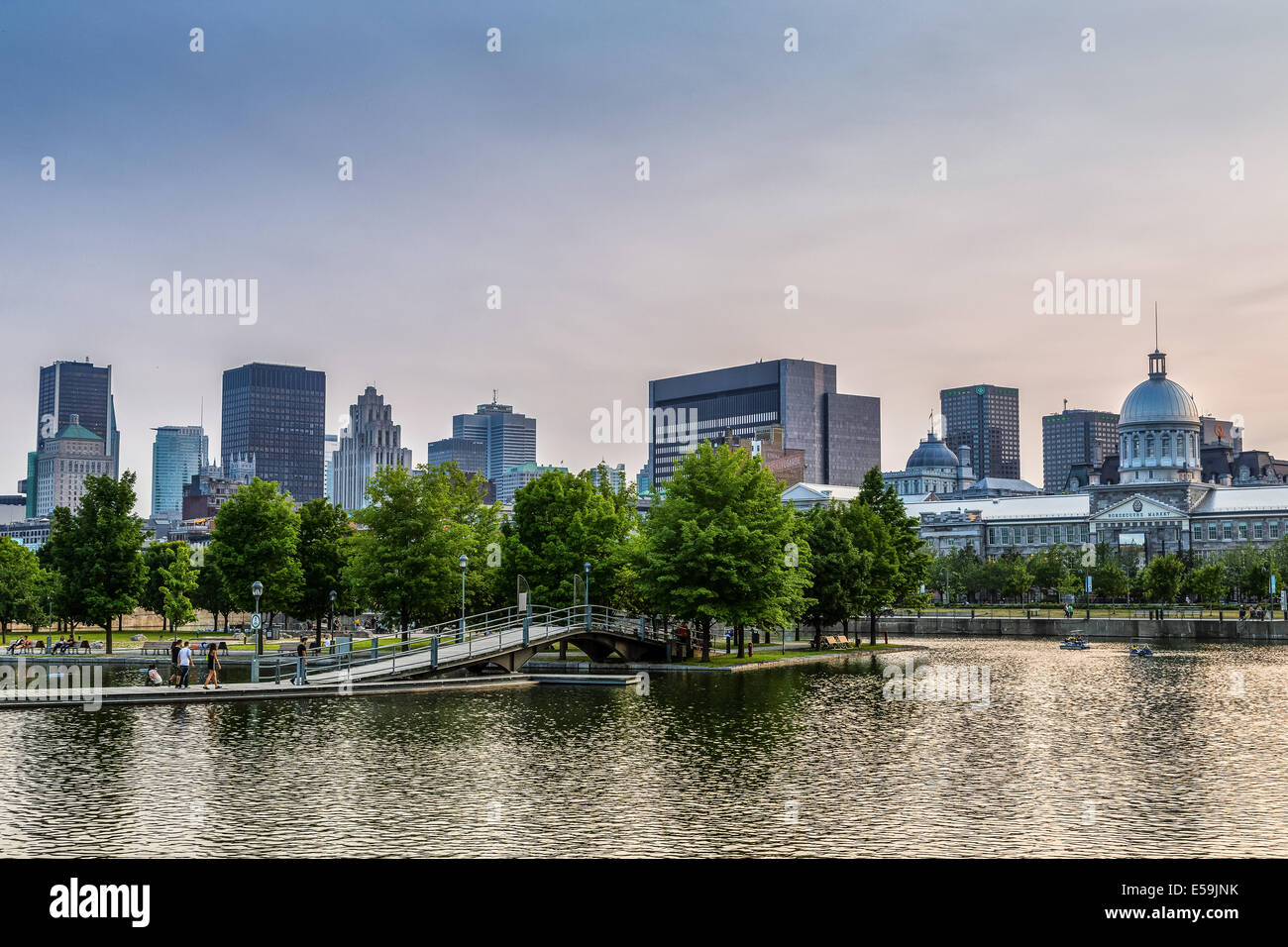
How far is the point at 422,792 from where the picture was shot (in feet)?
90.1

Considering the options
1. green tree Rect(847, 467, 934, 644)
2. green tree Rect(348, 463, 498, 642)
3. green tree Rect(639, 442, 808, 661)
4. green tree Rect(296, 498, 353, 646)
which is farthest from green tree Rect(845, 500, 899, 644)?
green tree Rect(296, 498, 353, 646)

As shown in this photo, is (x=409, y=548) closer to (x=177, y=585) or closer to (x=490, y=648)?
(x=490, y=648)

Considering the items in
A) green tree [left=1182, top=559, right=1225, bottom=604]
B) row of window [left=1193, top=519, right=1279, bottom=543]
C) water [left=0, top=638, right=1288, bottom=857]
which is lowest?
water [left=0, top=638, right=1288, bottom=857]

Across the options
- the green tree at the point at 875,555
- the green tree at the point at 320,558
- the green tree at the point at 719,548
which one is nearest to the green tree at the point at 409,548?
the green tree at the point at 320,558

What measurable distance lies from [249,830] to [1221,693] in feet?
134

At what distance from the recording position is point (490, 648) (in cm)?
5772

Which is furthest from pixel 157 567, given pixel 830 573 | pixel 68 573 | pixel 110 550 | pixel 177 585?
pixel 830 573

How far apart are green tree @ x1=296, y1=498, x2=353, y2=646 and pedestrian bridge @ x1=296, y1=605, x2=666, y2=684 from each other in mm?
8097

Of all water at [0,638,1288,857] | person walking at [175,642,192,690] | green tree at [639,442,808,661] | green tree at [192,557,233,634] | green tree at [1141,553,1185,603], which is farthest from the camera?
green tree at [1141,553,1185,603]

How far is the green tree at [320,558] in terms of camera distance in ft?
248

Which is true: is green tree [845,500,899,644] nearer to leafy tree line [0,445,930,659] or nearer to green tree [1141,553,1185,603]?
leafy tree line [0,445,930,659]

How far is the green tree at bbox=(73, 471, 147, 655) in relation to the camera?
7319 cm
